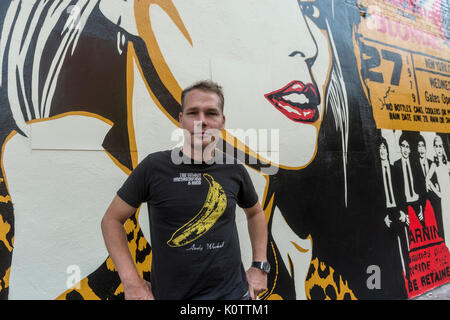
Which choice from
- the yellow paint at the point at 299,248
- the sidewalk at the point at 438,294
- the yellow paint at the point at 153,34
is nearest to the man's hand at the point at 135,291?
the yellow paint at the point at 153,34

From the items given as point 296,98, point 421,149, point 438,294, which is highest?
point 296,98

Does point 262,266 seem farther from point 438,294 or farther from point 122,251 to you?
point 438,294

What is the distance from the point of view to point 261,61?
8.86 ft

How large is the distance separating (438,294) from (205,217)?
3456mm

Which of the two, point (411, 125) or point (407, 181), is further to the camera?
point (411, 125)

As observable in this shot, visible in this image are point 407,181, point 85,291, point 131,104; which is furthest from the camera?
point 407,181

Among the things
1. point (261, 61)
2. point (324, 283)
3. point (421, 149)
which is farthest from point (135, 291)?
point (421, 149)

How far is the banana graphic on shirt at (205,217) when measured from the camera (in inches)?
49.4

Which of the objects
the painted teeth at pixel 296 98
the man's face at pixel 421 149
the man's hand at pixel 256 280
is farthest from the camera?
the man's face at pixel 421 149

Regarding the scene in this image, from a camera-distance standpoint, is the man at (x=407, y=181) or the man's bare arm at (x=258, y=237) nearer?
the man's bare arm at (x=258, y=237)

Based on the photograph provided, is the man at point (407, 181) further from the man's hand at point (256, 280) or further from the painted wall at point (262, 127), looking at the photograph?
the man's hand at point (256, 280)

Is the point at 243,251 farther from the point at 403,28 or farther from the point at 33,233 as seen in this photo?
the point at 403,28

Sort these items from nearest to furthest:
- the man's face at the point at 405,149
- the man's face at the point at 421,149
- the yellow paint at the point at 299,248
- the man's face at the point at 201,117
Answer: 1. the man's face at the point at 201,117
2. the yellow paint at the point at 299,248
3. the man's face at the point at 405,149
4. the man's face at the point at 421,149

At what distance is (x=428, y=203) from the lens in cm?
362
